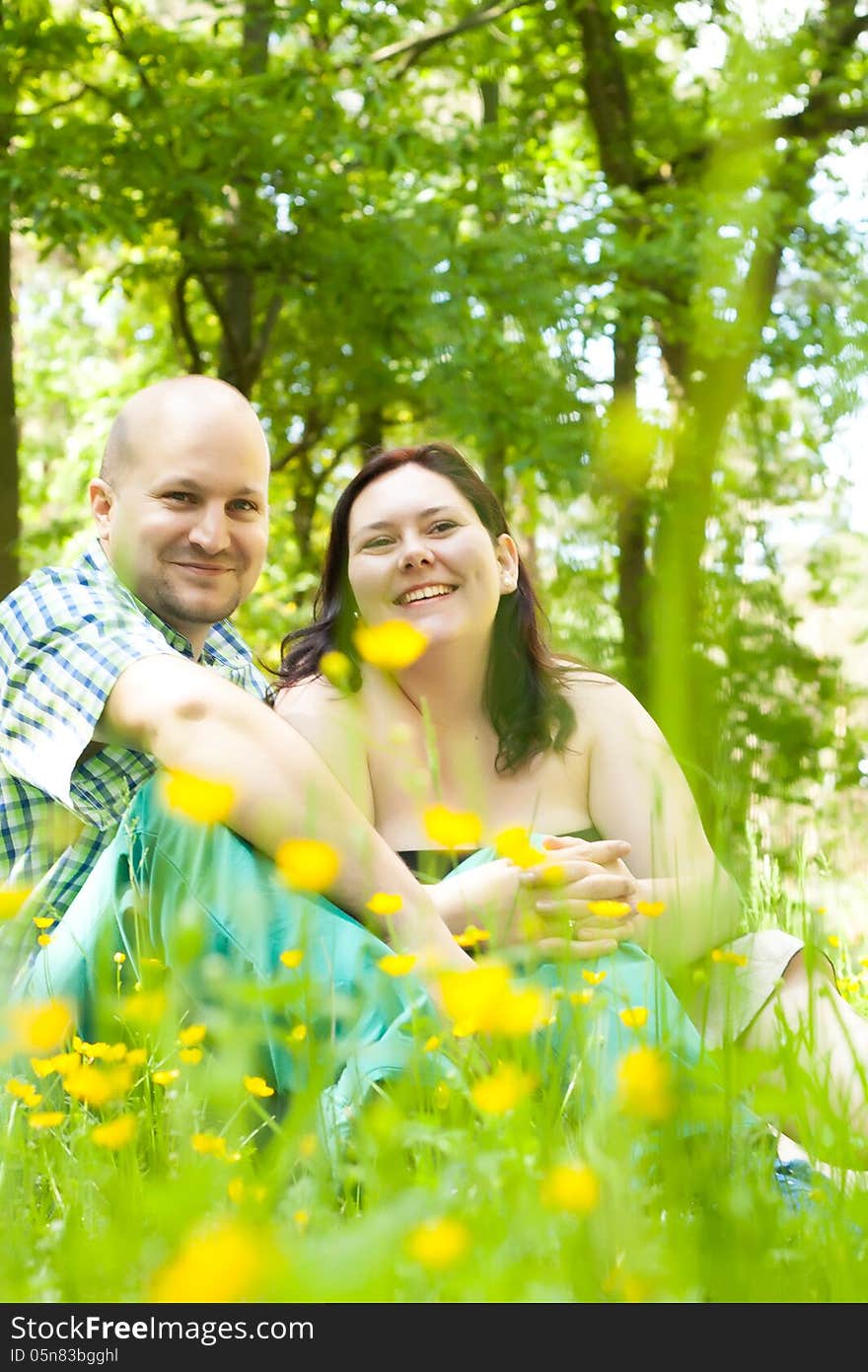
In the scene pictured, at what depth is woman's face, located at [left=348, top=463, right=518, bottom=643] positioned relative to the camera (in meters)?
2.44

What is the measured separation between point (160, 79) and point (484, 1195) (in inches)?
239

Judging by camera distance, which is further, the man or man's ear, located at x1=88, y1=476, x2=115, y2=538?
man's ear, located at x1=88, y1=476, x2=115, y2=538

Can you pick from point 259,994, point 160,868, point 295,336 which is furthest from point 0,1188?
point 295,336

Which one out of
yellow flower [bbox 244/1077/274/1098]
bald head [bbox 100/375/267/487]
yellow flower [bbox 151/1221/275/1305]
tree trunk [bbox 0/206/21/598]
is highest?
tree trunk [bbox 0/206/21/598]

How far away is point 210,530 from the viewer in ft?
7.57

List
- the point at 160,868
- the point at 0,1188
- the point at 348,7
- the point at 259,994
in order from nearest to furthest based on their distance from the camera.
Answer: the point at 259,994, the point at 0,1188, the point at 160,868, the point at 348,7

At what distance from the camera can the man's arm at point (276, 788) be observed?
1656 mm

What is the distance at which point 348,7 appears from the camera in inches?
232

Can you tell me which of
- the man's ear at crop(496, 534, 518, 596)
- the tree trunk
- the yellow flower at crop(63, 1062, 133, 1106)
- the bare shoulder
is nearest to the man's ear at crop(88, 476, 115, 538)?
the man's ear at crop(496, 534, 518, 596)

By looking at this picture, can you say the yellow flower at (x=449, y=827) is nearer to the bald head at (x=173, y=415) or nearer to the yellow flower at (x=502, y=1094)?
the yellow flower at (x=502, y=1094)

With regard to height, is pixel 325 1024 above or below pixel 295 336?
below

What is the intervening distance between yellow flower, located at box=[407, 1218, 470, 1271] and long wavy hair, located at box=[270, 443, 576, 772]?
1.66 metres

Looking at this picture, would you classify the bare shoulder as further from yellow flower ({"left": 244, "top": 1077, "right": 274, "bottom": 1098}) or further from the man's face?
yellow flower ({"left": 244, "top": 1077, "right": 274, "bottom": 1098})
